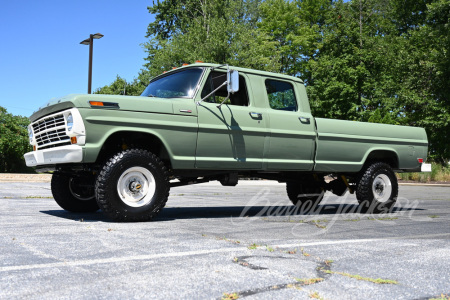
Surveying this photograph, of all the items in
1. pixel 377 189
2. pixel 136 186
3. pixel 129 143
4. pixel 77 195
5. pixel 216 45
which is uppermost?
pixel 216 45

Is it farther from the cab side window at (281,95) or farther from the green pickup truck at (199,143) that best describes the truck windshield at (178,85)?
the cab side window at (281,95)

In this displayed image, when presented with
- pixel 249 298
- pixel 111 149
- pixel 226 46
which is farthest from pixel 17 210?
pixel 226 46

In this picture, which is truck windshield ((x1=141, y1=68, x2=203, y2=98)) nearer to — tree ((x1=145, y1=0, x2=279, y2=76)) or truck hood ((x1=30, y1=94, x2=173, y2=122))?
truck hood ((x1=30, y1=94, x2=173, y2=122))

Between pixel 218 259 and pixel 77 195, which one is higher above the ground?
pixel 77 195

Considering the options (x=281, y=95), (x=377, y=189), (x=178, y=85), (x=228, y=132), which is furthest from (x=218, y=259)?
(x=377, y=189)

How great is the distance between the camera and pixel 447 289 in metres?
3.05

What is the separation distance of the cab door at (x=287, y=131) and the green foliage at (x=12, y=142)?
18.1m

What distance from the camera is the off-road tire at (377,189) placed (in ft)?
27.5

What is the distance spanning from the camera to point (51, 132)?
20.9 feet

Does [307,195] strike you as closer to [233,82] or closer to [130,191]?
[233,82]

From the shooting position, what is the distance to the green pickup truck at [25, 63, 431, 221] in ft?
19.3

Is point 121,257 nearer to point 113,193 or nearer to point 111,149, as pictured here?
point 113,193

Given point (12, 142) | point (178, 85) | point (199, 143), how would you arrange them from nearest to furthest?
point (199, 143), point (178, 85), point (12, 142)

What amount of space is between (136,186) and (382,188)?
4.91m
